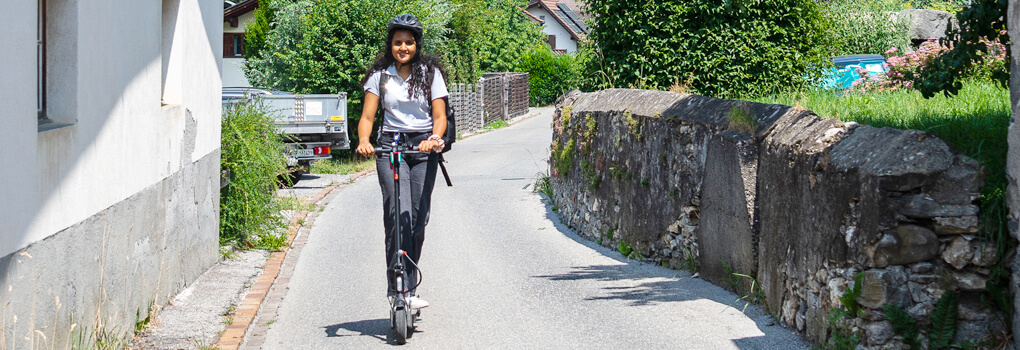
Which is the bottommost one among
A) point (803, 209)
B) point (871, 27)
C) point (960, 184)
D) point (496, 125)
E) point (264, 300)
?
point (264, 300)

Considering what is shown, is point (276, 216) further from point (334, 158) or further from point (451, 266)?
point (334, 158)

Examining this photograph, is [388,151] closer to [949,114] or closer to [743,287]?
[743,287]

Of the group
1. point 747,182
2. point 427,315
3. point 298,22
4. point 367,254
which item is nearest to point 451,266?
point 367,254

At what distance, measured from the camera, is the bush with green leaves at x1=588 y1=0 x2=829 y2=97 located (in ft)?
37.0

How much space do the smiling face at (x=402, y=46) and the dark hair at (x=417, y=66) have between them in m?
0.02

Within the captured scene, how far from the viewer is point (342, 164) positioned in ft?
71.0

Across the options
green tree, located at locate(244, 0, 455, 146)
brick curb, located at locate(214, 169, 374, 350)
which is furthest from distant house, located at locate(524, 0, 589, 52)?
brick curb, located at locate(214, 169, 374, 350)

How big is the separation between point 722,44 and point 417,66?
6086 mm

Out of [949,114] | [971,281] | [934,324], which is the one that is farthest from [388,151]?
[949,114]

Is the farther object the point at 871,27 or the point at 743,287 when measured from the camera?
the point at 871,27

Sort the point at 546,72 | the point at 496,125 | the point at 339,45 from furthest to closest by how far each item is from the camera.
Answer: the point at 546,72 → the point at 496,125 → the point at 339,45

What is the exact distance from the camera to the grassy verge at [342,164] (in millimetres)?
20344

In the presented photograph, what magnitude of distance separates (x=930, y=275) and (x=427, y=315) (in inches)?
125

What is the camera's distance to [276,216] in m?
10.6
